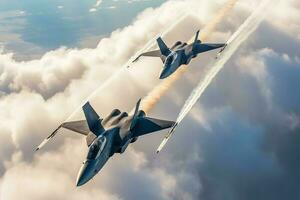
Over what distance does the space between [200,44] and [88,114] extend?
3986 cm

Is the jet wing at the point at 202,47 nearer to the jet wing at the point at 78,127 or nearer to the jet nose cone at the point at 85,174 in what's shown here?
the jet wing at the point at 78,127

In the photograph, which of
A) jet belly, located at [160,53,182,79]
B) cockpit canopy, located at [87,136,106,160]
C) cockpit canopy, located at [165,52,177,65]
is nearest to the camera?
cockpit canopy, located at [87,136,106,160]

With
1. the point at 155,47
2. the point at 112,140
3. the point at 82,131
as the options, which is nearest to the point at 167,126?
the point at 112,140

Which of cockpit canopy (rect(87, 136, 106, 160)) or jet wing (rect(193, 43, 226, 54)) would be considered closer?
cockpit canopy (rect(87, 136, 106, 160))

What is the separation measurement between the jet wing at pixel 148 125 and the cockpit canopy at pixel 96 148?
8288 mm

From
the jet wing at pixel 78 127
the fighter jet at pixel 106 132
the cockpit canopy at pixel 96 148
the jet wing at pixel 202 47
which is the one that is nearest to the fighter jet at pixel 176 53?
the jet wing at pixel 202 47

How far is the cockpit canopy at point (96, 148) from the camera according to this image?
191 feet

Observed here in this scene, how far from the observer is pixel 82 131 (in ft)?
226

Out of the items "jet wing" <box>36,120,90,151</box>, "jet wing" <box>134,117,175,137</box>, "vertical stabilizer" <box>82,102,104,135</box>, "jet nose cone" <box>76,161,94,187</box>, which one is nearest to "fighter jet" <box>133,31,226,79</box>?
"jet wing" <box>134,117,175,137</box>

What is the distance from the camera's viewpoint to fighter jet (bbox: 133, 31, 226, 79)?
8362 cm

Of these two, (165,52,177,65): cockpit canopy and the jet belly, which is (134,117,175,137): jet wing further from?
(165,52,177,65): cockpit canopy

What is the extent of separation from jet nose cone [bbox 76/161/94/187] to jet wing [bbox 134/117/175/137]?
1225cm

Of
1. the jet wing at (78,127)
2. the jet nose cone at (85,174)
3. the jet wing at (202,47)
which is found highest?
the jet nose cone at (85,174)

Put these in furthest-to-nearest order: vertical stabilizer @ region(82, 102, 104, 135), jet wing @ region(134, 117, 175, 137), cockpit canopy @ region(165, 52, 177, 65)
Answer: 1. cockpit canopy @ region(165, 52, 177, 65)
2. jet wing @ region(134, 117, 175, 137)
3. vertical stabilizer @ region(82, 102, 104, 135)
